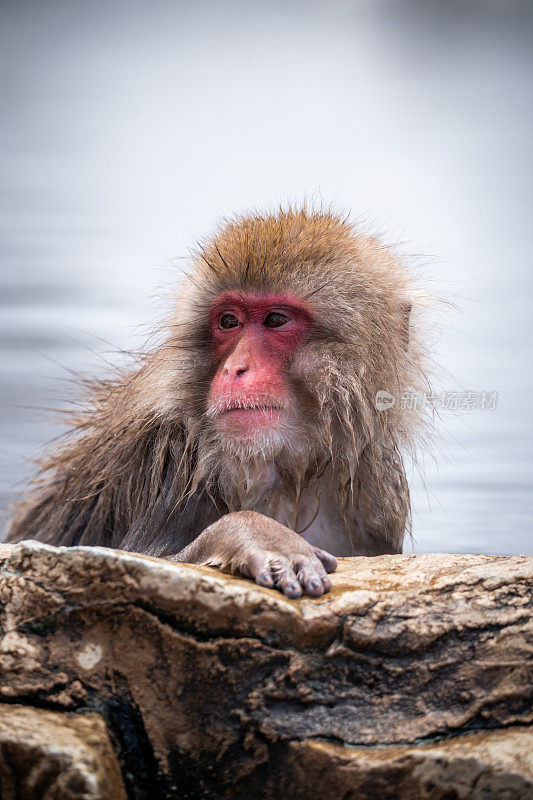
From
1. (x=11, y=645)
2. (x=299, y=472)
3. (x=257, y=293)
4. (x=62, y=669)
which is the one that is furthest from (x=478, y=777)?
(x=257, y=293)

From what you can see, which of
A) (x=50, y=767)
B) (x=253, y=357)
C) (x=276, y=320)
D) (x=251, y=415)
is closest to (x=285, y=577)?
(x=50, y=767)

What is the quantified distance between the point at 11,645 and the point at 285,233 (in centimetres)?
145

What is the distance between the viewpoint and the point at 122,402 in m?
2.67

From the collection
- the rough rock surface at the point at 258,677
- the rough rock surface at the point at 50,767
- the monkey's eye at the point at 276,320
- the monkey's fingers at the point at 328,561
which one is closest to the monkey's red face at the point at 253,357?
the monkey's eye at the point at 276,320

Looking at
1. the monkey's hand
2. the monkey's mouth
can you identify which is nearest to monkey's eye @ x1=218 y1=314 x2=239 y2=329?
the monkey's mouth

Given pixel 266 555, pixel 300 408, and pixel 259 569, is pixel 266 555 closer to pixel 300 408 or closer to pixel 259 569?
pixel 259 569

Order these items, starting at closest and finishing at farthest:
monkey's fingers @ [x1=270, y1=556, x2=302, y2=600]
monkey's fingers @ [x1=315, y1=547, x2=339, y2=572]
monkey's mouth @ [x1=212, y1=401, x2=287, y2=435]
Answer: monkey's fingers @ [x1=270, y1=556, x2=302, y2=600] < monkey's fingers @ [x1=315, y1=547, x2=339, y2=572] < monkey's mouth @ [x1=212, y1=401, x2=287, y2=435]

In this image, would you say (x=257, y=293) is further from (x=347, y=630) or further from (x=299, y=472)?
(x=347, y=630)

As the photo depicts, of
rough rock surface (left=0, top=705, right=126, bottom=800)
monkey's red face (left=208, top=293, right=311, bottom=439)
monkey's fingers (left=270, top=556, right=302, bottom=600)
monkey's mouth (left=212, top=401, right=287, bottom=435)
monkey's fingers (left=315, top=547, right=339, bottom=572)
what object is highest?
monkey's red face (left=208, top=293, right=311, bottom=439)

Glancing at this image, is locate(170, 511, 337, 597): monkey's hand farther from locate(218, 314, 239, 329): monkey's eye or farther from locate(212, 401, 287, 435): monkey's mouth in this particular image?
locate(218, 314, 239, 329): monkey's eye

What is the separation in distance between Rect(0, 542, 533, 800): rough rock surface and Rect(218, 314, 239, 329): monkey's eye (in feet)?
3.57

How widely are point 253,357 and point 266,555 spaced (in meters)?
0.74

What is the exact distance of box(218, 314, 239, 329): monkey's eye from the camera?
242cm

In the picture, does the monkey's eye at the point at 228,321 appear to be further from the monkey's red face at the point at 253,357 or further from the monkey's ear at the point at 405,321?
the monkey's ear at the point at 405,321
